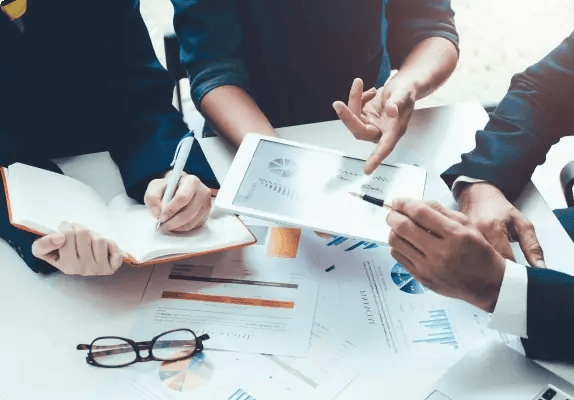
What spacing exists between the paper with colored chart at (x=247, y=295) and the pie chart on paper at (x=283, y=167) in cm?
9

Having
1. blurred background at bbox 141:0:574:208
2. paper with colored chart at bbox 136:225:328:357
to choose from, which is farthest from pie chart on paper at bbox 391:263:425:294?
blurred background at bbox 141:0:574:208

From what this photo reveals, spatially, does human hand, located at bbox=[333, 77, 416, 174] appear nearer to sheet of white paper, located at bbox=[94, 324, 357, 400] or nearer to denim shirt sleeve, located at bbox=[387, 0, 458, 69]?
denim shirt sleeve, located at bbox=[387, 0, 458, 69]

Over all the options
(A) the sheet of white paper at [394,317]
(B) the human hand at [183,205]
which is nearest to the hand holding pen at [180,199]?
(B) the human hand at [183,205]

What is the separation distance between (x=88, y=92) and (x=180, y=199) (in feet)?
1.17

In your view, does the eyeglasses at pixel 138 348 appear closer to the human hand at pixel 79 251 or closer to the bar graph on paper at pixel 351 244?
the human hand at pixel 79 251

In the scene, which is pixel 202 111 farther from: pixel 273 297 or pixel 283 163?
pixel 273 297

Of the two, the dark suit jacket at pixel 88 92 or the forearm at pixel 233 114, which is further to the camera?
the forearm at pixel 233 114

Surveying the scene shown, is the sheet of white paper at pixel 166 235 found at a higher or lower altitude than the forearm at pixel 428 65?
lower

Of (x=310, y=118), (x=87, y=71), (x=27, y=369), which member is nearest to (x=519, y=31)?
(x=310, y=118)

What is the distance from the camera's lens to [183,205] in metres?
0.88

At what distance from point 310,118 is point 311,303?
0.65 metres

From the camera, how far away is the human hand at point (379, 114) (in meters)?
1.01

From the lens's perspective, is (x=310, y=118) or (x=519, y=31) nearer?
(x=310, y=118)

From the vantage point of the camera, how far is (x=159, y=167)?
1.00m
